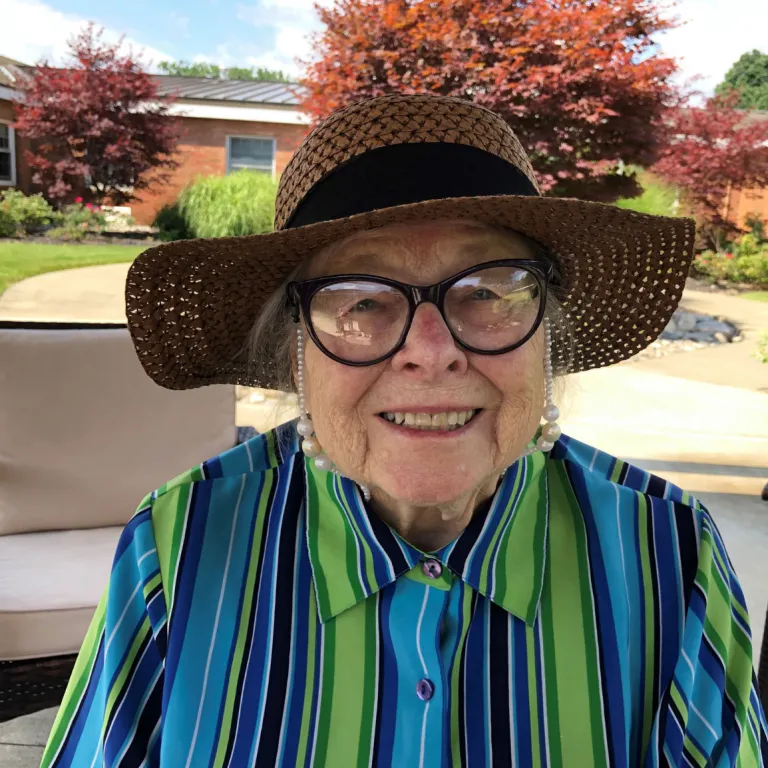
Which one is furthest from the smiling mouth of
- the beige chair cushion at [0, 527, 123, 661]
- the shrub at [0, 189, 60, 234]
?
the shrub at [0, 189, 60, 234]

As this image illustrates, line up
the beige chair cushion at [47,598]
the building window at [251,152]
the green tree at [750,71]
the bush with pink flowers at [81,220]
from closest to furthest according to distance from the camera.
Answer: the beige chair cushion at [47,598] < the bush with pink flowers at [81,220] < the building window at [251,152] < the green tree at [750,71]

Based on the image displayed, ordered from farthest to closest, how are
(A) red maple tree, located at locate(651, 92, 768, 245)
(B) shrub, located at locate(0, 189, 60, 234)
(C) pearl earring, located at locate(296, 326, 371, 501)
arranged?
1. (B) shrub, located at locate(0, 189, 60, 234)
2. (A) red maple tree, located at locate(651, 92, 768, 245)
3. (C) pearl earring, located at locate(296, 326, 371, 501)

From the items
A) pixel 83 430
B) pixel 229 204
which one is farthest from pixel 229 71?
pixel 83 430

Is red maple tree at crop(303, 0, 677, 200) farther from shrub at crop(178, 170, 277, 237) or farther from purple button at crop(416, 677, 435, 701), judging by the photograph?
purple button at crop(416, 677, 435, 701)

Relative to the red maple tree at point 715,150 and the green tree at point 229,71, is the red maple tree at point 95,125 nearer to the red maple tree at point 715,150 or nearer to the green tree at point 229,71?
the red maple tree at point 715,150

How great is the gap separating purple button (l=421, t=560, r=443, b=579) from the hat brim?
1.58 ft

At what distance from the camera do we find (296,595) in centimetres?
109

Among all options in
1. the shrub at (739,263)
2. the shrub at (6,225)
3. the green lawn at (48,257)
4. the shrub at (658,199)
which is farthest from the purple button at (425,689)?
the shrub at (739,263)

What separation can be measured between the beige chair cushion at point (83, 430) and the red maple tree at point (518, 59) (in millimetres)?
5025

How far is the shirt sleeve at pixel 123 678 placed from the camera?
1.03m

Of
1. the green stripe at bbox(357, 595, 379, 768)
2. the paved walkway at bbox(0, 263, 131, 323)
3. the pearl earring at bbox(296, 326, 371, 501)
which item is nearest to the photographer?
the green stripe at bbox(357, 595, 379, 768)

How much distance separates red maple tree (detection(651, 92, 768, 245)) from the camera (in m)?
9.67

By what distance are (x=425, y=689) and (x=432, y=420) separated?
15.5 inches

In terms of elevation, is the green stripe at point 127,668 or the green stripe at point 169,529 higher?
the green stripe at point 169,529
